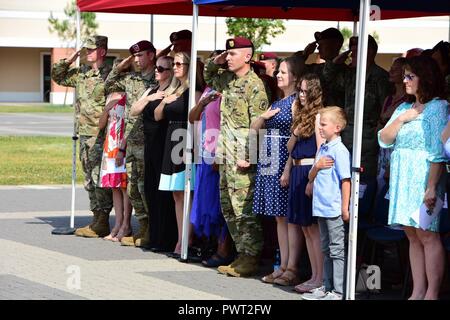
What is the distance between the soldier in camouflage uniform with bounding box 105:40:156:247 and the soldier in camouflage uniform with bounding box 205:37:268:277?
1.78 m

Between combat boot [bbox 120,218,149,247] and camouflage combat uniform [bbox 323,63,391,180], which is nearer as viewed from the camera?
camouflage combat uniform [bbox 323,63,391,180]

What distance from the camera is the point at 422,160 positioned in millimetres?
8031

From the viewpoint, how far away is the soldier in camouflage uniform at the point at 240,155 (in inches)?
387

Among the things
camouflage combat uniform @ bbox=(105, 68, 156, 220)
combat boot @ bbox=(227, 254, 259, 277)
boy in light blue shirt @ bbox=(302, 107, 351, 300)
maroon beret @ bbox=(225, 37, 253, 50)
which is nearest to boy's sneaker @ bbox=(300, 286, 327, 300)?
boy in light blue shirt @ bbox=(302, 107, 351, 300)

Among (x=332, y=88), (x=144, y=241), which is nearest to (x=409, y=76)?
(x=332, y=88)

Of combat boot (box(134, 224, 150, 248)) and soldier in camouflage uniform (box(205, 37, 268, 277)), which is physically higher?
soldier in camouflage uniform (box(205, 37, 268, 277))

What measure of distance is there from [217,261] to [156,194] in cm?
131

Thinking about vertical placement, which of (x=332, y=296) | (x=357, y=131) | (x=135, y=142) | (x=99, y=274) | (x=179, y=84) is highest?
(x=179, y=84)

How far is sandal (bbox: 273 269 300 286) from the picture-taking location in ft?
30.8

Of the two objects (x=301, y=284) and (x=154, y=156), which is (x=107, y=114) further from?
(x=301, y=284)

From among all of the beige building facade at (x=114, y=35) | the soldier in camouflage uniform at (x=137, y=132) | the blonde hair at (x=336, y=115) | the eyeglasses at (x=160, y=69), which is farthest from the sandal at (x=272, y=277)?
the beige building facade at (x=114, y=35)

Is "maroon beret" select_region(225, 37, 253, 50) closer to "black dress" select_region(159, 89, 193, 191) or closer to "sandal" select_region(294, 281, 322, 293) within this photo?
"black dress" select_region(159, 89, 193, 191)

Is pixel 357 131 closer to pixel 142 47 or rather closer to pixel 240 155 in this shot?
→ pixel 240 155
